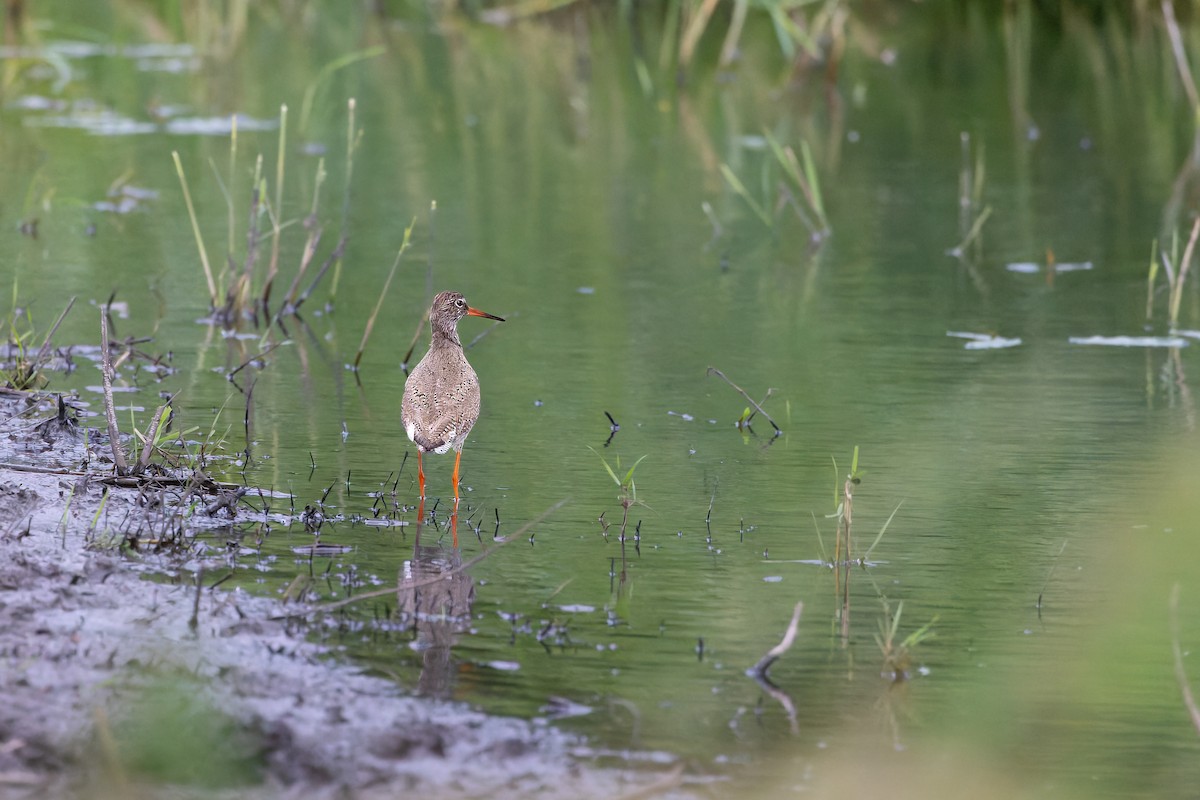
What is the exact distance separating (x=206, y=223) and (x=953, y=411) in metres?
5.41

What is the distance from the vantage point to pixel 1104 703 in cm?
474

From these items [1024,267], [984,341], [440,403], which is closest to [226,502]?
[440,403]

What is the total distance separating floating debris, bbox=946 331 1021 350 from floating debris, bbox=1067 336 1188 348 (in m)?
0.32

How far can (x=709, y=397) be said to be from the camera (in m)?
7.80

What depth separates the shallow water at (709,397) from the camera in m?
4.74

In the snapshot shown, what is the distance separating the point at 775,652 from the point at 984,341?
4.56m

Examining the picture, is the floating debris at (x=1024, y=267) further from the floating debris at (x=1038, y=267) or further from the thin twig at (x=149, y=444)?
the thin twig at (x=149, y=444)

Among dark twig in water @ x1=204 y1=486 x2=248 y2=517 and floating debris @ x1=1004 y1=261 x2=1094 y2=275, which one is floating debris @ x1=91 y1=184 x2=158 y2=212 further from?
dark twig in water @ x1=204 y1=486 x2=248 y2=517

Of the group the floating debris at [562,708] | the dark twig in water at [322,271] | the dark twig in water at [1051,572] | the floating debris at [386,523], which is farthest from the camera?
the dark twig in water at [322,271]

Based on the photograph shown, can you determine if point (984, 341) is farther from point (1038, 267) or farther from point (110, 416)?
point (110, 416)

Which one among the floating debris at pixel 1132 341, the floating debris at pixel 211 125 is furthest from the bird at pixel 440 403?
the floating debris at pixel 211 125

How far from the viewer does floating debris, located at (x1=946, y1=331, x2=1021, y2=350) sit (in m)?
8.75

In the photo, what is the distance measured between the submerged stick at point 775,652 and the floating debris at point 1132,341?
14.8 ft

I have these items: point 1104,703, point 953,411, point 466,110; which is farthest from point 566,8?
point 1104,703
